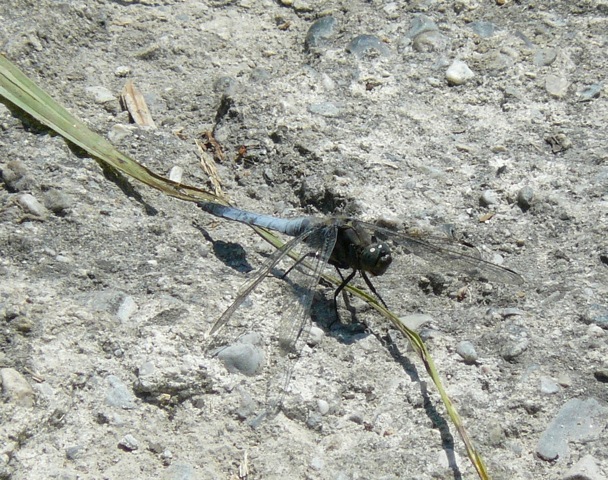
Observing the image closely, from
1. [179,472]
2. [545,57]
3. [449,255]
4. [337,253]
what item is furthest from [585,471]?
[545,57]

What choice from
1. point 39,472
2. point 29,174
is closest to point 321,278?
point 29,174

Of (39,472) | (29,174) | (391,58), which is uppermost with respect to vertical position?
(391,58)

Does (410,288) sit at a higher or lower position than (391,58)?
lower

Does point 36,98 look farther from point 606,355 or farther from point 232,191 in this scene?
point 606,355

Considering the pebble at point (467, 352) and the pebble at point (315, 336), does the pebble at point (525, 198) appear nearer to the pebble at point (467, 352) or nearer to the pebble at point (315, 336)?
the pebble at point (467, 352)

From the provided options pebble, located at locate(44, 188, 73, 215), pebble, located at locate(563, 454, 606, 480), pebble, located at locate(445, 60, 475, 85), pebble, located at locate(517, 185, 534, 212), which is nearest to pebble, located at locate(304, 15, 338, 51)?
pebble, located at locate(445, 60, 475, 85)

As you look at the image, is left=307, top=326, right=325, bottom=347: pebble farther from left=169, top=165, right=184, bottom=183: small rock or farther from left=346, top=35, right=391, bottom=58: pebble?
left=346, top=35, right=391, bottom=58: pebble
